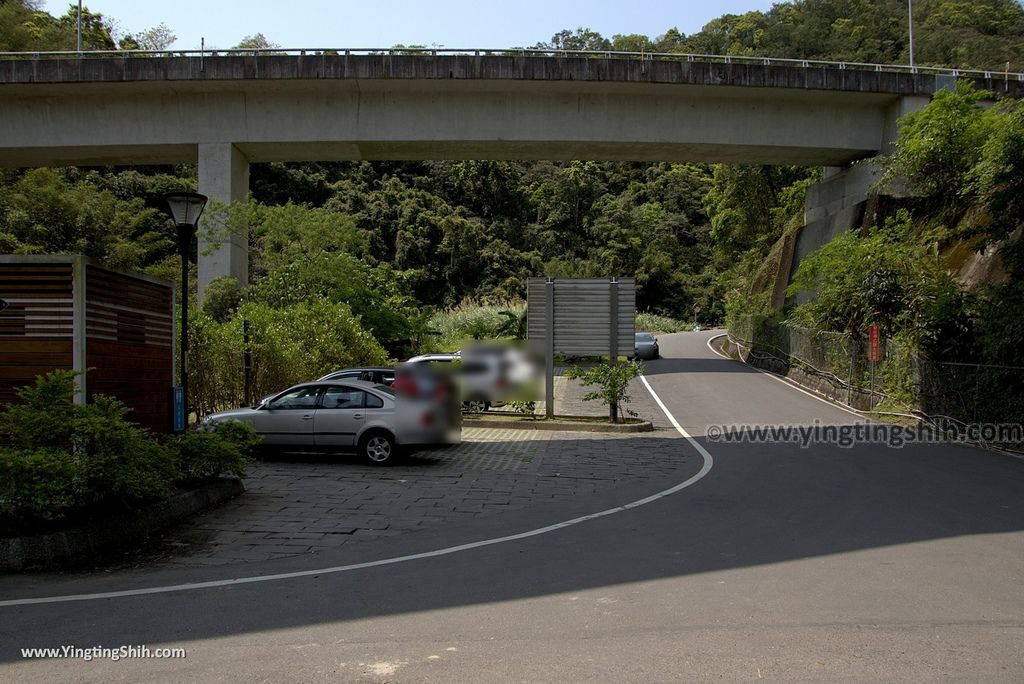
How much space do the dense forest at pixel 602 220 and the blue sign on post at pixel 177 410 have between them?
623 centimetres

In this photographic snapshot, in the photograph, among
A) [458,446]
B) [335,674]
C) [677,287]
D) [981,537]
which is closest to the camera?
[335,674]

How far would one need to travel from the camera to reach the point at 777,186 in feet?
192

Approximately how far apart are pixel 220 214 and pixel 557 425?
16.0 meters

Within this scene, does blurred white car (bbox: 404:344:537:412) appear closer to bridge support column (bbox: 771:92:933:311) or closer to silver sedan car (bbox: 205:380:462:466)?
silver sedan car (bbox: 205:380:462:466)

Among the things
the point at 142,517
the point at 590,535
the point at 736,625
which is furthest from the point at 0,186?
the point at 736,625

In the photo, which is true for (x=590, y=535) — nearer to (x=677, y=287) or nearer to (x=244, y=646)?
(x=244, y=646)

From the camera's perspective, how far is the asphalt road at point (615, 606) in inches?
193

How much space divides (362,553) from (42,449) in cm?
324

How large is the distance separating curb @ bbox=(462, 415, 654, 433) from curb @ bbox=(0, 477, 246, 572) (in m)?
11.1

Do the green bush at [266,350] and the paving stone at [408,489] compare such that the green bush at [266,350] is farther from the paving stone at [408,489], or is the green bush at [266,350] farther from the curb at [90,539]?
the curb at [90,539]

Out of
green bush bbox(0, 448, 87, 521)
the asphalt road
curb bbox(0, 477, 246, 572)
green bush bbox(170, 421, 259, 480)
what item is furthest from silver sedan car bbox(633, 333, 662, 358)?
green bush bbox(0, 448, 87, 521)

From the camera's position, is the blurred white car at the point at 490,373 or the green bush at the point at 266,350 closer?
the green bush at the point at 266,350

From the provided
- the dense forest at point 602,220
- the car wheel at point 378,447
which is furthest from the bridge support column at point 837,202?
the car wheel at point 378,447

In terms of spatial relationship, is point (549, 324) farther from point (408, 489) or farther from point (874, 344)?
point (408, 489)
